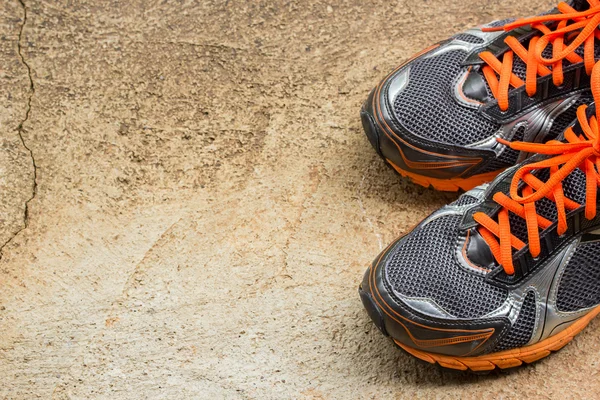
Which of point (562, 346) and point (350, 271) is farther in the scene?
point (350, 271)

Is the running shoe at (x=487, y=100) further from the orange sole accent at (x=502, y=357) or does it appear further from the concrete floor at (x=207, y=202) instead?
the orange sole accent at (x=502, y=357)

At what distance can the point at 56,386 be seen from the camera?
1.20 m

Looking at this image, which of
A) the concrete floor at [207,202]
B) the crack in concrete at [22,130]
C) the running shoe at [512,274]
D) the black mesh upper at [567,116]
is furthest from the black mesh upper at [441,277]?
the crack in concrete at [22,130]

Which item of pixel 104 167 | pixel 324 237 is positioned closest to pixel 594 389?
pixel 324 237

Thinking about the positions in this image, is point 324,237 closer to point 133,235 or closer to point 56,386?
point 133,235

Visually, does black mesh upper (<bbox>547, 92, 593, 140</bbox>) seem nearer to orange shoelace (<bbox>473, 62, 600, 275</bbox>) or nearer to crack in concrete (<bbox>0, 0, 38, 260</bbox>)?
orange shoelace (<bbox>473, 62, 600, 275</bbox>)

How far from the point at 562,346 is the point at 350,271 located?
378 millimetres

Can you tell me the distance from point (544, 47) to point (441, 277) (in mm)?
486

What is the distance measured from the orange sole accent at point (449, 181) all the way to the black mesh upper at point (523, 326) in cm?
29

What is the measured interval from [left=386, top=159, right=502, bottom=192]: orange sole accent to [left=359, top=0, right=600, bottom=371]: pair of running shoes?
0.05 m

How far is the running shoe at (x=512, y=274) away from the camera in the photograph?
1.12m

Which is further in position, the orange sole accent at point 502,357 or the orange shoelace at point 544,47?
the orange shoelace at point 544,47

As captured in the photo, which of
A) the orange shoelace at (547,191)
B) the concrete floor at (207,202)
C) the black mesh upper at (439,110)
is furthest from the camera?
the black mesh upper at (439,110)

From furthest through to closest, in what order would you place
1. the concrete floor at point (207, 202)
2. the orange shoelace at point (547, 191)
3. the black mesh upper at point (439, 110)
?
the black mesh upper at point (439, 110) < the concrete floor at point (207, 202) < the orange shoelace at point (547, 191)
